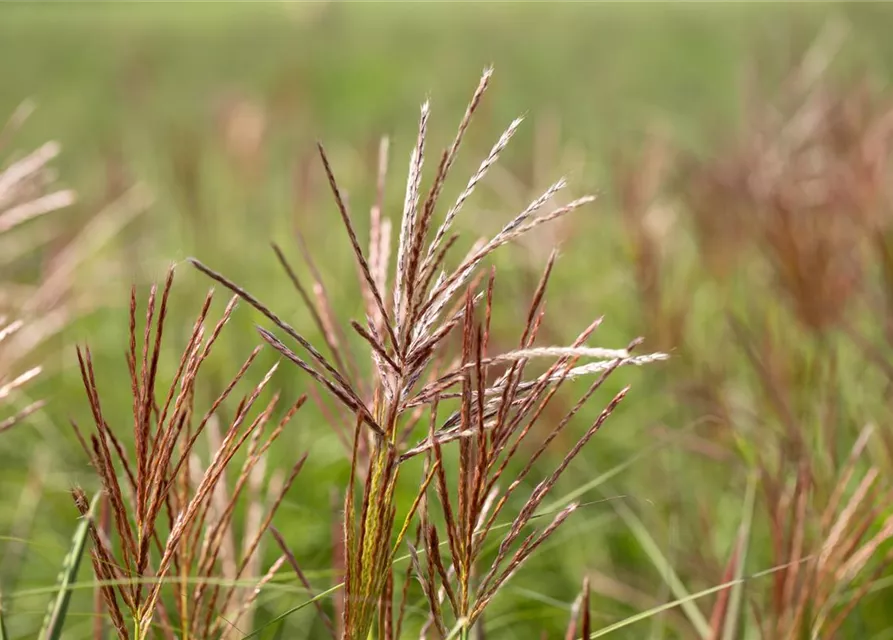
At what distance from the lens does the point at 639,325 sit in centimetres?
305

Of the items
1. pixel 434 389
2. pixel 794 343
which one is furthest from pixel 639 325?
pixel 434 389

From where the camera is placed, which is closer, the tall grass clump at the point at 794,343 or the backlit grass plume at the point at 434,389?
the backlit grass plume at the point at 434,389

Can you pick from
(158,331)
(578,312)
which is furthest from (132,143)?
(158,331)

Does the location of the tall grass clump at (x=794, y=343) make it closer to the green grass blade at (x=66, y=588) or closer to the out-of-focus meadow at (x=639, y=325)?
the out-of-focus meadow at (x=639, y=325)

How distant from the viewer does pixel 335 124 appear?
9.80 meters

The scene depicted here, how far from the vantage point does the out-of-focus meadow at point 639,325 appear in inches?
56.5

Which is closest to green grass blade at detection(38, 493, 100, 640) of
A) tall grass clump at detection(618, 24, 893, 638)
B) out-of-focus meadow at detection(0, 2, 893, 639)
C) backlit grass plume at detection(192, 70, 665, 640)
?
out-of-focus meadow at detection(0, 2, 893, 639)

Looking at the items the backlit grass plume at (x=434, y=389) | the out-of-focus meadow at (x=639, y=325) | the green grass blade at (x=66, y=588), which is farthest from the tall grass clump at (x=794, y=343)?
the green grass blade at (x=66, y=588)

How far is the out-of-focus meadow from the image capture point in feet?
4.71

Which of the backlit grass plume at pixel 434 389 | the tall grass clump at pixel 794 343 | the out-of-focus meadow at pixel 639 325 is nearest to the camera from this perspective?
the backlit grass plume at pixel 434 389

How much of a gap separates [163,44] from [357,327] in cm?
1187

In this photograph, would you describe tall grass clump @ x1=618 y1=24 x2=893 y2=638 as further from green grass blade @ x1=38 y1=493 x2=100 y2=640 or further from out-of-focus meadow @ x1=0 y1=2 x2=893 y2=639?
green grass blade @ x1=38 y1=493 x2=100 y2=640

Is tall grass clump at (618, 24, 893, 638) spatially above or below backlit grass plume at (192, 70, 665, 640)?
below

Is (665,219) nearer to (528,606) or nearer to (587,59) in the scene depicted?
(528,606)
